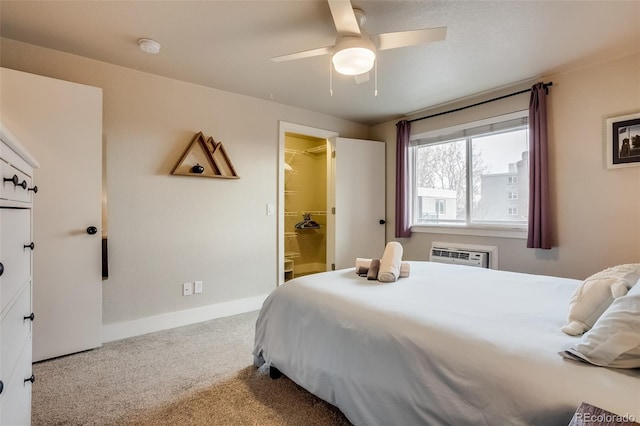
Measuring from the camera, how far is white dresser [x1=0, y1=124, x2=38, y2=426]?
36.6 inches

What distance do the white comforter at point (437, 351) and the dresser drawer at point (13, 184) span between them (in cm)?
128

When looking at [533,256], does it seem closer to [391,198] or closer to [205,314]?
[391,198]

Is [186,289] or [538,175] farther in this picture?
[186,289]

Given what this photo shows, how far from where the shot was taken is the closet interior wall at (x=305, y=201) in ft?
17.0

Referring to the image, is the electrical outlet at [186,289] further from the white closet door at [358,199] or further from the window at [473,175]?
the window at [473,175]

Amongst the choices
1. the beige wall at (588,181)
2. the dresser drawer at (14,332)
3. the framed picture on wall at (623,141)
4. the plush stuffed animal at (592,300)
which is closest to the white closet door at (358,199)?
the beige wall at (588,181)

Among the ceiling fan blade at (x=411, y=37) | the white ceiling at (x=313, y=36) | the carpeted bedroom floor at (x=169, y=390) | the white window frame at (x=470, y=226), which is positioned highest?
the white ceiling at (x=313, y=36)

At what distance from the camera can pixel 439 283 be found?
180 centimetres

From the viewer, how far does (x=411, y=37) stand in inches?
67.1

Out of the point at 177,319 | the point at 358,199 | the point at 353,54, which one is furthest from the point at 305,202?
the point at 353,54

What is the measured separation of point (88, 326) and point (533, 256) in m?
3.88

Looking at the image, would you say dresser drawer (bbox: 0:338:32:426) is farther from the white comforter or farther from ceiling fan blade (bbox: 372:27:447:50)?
ceiling fan blade (bbox: 372:27:447:50)

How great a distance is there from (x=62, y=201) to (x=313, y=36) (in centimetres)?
220

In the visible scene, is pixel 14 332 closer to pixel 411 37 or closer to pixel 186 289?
pixel 186 289
